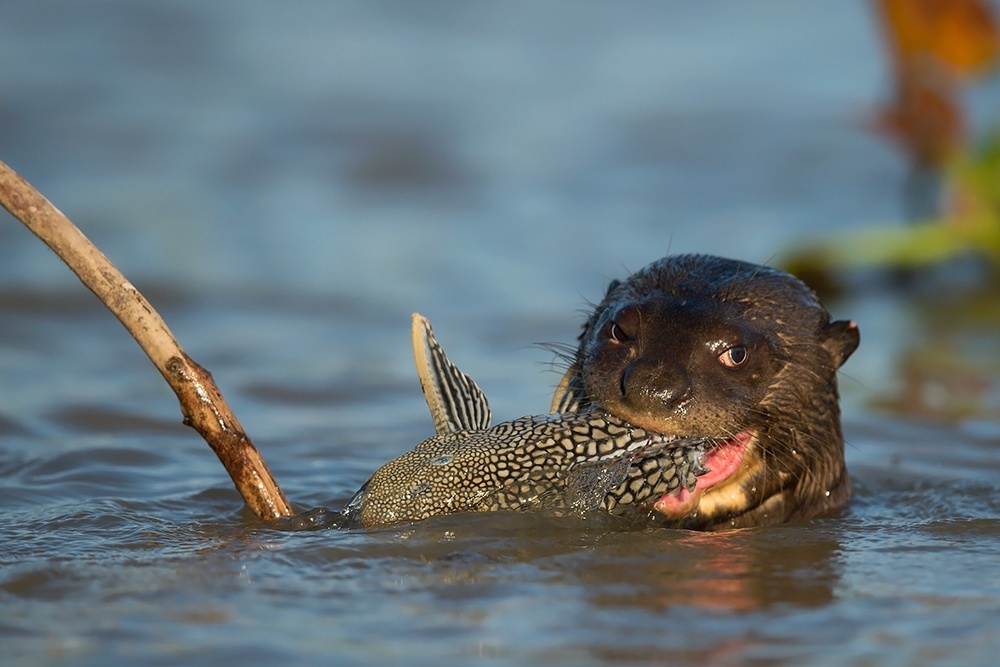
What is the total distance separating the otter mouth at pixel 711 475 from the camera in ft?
15.5

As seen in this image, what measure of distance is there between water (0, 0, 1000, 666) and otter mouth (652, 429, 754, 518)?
10 cm

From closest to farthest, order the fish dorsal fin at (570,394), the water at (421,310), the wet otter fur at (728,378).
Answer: the water at (421,310), the wet otter fur at (728,378), the fish dorsal fin at (570,394)

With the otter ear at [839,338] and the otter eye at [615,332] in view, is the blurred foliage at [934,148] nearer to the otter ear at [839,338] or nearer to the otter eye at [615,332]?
the otter ear at [839,338]

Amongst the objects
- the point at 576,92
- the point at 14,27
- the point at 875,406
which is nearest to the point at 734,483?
the point at 875,406

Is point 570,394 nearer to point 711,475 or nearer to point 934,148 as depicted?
point 711,475

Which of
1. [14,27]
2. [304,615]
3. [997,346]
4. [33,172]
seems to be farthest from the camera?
[14,27]

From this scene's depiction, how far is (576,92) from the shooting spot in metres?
14.4

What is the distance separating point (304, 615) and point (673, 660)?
38.4 inches

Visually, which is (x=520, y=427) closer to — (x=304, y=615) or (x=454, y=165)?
(x=304, y=615)

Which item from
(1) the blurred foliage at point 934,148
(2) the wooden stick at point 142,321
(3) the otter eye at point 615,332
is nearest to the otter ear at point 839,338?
(3) the otter eye at point 615,332

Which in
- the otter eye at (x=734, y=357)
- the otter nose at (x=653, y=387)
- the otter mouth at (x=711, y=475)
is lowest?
the otter mouth at (x=711, y=475)

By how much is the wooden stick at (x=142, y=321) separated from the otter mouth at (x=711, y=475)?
4.14 feet

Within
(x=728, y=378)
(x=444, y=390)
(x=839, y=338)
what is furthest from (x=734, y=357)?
(x=444, y=390)

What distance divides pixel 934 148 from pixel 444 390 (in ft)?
20.1
